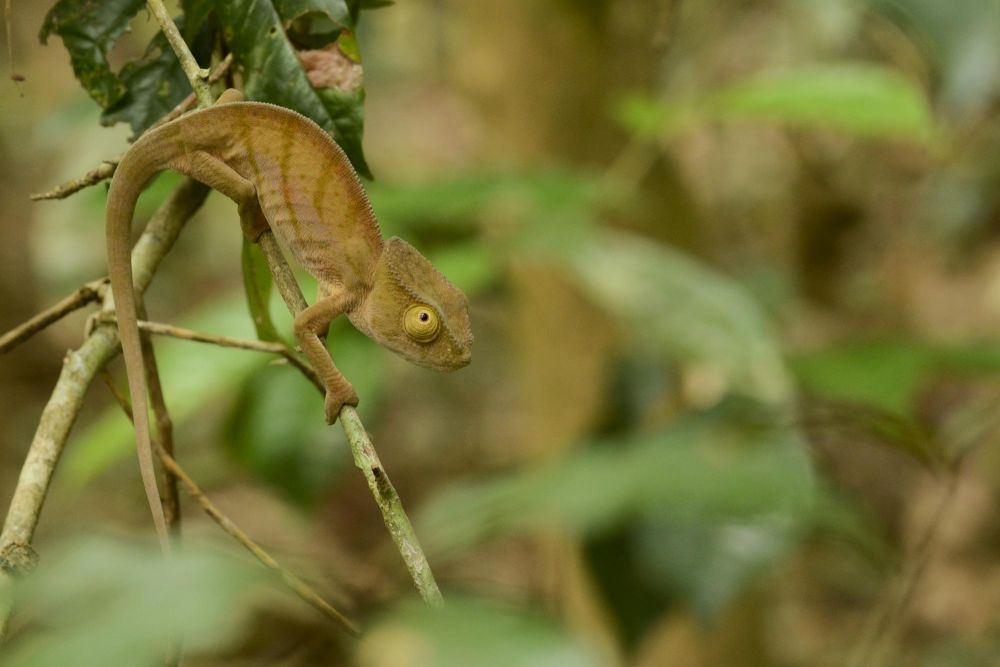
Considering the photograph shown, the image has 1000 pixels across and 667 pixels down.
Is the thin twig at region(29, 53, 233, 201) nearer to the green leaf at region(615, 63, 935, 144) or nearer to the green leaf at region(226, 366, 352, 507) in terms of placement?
the green leaf at region(226, 366, 352, 507)

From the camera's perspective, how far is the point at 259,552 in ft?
4.00

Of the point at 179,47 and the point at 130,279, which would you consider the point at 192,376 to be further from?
the point at 179,47

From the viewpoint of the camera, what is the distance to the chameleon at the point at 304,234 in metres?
1.52

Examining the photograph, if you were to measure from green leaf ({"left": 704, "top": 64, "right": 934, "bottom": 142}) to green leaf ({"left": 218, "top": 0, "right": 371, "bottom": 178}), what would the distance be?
6.54 ft

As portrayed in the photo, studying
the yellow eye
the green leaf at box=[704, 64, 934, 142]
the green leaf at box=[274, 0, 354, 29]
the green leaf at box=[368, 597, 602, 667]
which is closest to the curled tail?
the green leaf at box=[274, 0, 354, 29]

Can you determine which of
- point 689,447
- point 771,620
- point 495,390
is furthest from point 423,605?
point 495,390

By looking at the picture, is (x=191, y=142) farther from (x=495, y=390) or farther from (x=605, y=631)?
(x=495, y=390)

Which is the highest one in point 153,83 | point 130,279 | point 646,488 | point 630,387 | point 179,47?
point 179,47

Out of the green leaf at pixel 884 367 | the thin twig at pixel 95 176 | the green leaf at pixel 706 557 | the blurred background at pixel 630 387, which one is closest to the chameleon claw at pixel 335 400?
the blurred background at pixel 630 387

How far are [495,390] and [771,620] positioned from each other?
5.31 m

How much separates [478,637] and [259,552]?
1.69 feet

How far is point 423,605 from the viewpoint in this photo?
84 centimetres

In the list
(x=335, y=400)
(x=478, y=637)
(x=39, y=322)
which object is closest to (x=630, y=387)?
(x=335, y=400)

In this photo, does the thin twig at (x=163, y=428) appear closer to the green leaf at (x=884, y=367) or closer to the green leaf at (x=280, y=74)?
the green leaf at (x=280, y=74)
